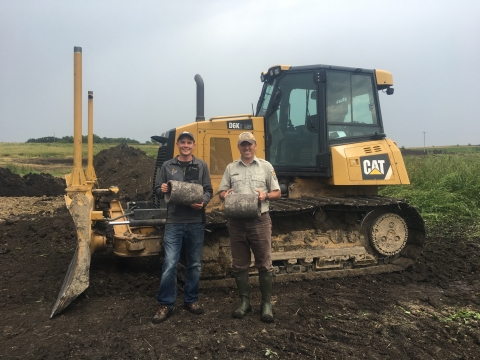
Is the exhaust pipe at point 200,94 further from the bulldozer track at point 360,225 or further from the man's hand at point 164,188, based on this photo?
the man's hand at point 164,188

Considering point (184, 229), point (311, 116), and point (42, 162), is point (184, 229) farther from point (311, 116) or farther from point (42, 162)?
point (42, 162)

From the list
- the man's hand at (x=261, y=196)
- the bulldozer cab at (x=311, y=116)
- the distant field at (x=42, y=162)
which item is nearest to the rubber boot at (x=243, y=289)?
the man's hand at (x=261, y=196)

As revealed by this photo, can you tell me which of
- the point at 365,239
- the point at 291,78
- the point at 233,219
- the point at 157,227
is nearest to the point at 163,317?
the point at 233,219

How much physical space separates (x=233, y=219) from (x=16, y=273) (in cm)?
361

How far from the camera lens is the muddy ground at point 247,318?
3711 mm

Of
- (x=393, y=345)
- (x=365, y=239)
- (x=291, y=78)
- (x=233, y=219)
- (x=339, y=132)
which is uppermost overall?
(x=291, y=78)

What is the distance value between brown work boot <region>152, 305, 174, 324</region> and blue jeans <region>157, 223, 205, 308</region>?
42 mm

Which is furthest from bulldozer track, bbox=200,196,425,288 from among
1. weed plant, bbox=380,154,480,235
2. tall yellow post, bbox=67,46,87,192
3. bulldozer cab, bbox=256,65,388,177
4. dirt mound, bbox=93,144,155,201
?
dirt mound, bbox=93,144,155,201

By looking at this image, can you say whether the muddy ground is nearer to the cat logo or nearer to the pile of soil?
the pile of soil

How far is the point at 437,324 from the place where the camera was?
4.35 m

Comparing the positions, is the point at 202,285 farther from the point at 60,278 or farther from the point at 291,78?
the point at 291,78

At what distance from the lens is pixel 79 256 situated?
182 inches

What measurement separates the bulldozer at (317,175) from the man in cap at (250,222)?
124 cm

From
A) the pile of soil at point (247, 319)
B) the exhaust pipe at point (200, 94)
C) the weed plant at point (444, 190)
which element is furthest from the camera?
the weed plant at point (444, 190)
